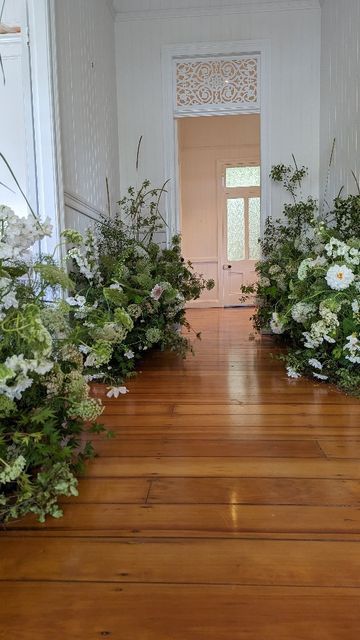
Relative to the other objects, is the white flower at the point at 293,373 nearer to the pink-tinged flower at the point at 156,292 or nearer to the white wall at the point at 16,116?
the pink-tinged flower at the point at 156,292

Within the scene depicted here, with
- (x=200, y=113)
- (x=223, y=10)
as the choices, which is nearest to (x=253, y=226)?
(x=200, y=113)

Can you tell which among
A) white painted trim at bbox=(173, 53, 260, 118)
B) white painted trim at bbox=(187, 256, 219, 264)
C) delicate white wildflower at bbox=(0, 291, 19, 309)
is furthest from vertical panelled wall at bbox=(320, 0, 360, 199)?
white painted trim at bbox=(187, 256, 219, 264)

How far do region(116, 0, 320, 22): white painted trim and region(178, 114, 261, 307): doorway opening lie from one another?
3925 mm

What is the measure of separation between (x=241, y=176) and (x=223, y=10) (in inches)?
166

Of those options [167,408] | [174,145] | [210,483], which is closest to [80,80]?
[174,145]

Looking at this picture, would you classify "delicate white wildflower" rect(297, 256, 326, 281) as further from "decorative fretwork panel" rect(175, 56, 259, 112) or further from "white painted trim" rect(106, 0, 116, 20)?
"white painted trim" rect(106, 0, 116, 20)

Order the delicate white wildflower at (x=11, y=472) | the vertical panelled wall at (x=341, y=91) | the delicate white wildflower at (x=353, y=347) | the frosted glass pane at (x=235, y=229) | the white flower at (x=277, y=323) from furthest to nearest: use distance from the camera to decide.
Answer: the frosted glass pane at (x=235, y=229)
the vertical panelled wall at (x=341, y=91)
the white flower at (x=277, y=323)
the delicate white wildflower at (x=353, y=347)
the delicate white wildflower at (x=11, y=472)

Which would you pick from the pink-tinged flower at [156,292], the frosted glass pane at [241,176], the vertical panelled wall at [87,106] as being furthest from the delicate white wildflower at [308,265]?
the frosted glass pane at [241,176]

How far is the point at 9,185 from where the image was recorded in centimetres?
296

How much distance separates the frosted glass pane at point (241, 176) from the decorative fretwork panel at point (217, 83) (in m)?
3.94

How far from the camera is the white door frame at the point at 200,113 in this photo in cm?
518

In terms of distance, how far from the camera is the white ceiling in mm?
5148

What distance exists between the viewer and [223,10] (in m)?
5.15

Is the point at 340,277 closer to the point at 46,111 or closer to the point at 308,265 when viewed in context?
the point at 308,265
